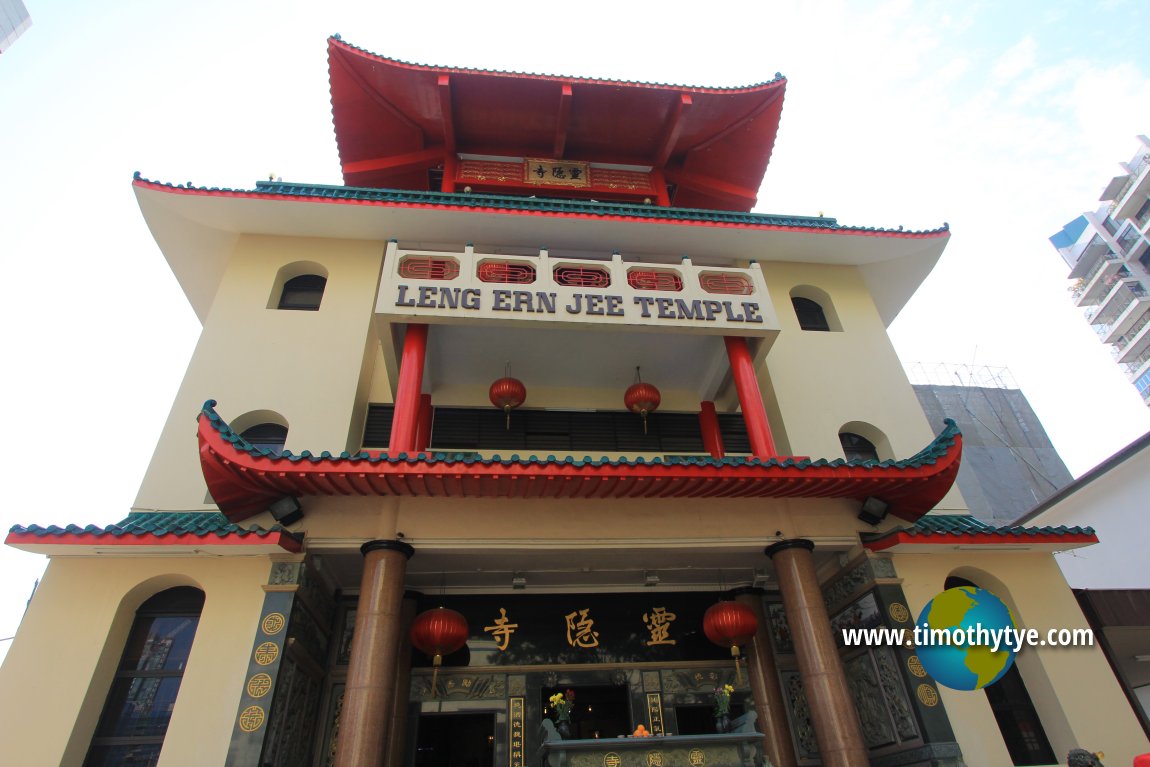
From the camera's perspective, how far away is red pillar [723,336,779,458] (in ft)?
28.9

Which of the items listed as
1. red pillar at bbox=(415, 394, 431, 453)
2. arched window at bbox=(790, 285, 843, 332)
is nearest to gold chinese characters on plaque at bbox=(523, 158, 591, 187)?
arched window at bbox=(790, 285, 843, 332)

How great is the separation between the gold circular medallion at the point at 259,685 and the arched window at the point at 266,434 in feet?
11.2

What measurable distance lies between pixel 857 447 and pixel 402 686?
7.41 m

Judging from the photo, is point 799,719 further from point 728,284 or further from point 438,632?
point 728,284

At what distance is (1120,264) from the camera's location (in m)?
53.6

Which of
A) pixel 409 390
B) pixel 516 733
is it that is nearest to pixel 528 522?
pixel 409 390

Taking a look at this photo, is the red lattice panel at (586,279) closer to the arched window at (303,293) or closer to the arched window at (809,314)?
the arched window at (809,314)

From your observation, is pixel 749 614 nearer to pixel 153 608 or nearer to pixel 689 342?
pixel 689 342

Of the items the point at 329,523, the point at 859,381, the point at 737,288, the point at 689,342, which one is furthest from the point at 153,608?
the point at 859,381

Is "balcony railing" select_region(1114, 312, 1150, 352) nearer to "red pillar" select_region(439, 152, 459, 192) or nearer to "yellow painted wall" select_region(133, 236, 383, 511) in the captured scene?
"red pillar" select_region(439, 152, 459, 192)

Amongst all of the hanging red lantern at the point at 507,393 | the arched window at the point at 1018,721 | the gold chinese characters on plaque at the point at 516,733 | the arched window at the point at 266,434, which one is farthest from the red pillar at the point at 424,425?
the arched window at the point at 1018,721

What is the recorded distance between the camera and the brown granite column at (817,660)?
677 centimetres

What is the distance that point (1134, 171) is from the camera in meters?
49.5

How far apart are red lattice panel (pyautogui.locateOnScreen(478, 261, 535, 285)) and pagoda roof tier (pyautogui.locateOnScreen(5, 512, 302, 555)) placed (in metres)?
4.59
